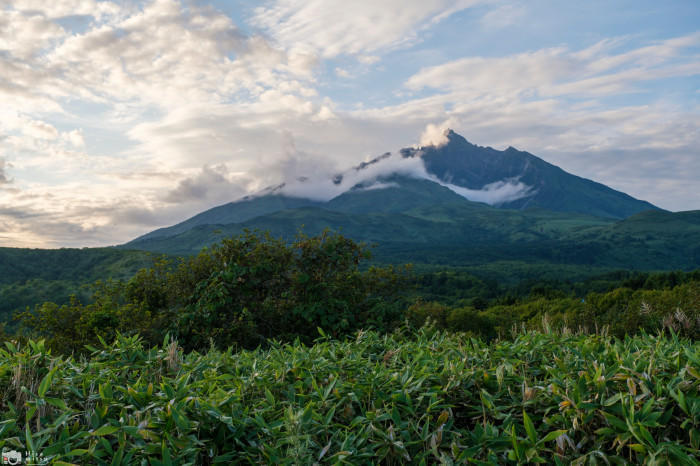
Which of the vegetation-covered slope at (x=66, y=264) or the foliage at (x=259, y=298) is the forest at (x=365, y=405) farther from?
the vegetation-covered slope at (x=66, y=264)

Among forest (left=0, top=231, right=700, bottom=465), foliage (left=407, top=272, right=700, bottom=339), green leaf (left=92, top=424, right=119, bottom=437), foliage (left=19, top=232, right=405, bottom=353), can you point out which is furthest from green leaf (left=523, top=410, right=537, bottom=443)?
foliage (left=19, top=232, right=405, bottom=353)

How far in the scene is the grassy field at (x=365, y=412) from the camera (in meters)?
2.51

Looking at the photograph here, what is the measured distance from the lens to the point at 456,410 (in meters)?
3.19

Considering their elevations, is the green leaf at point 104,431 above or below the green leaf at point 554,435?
above

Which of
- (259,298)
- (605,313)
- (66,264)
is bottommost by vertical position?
(66,264)

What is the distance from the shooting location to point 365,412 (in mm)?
2977

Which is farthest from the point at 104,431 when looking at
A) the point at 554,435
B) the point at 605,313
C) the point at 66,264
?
the point at 66,264

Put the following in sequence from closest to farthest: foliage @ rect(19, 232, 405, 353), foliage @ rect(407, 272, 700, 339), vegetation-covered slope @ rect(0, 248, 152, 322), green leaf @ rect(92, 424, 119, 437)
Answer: green leaf @ rect(92, 424, 119, 437), foliage @ rect(407, 272, 700, 339), foliage @ rect(19, 232, 405, 353), vegetation-covered slope @ rect(0, 248, 152, 322)

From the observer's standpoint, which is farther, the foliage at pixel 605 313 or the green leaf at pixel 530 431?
the foliage at pixel 605 313

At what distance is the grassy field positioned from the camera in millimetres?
2510

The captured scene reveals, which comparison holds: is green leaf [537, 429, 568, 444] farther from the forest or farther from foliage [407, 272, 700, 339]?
foliage [407, 272, 700, 339]

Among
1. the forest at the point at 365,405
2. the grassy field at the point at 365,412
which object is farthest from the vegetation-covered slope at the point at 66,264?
the grassy field at the point at 365,412

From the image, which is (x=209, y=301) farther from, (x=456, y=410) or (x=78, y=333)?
(x=456, y=410)

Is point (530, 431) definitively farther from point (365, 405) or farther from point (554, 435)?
point (365, 405)
